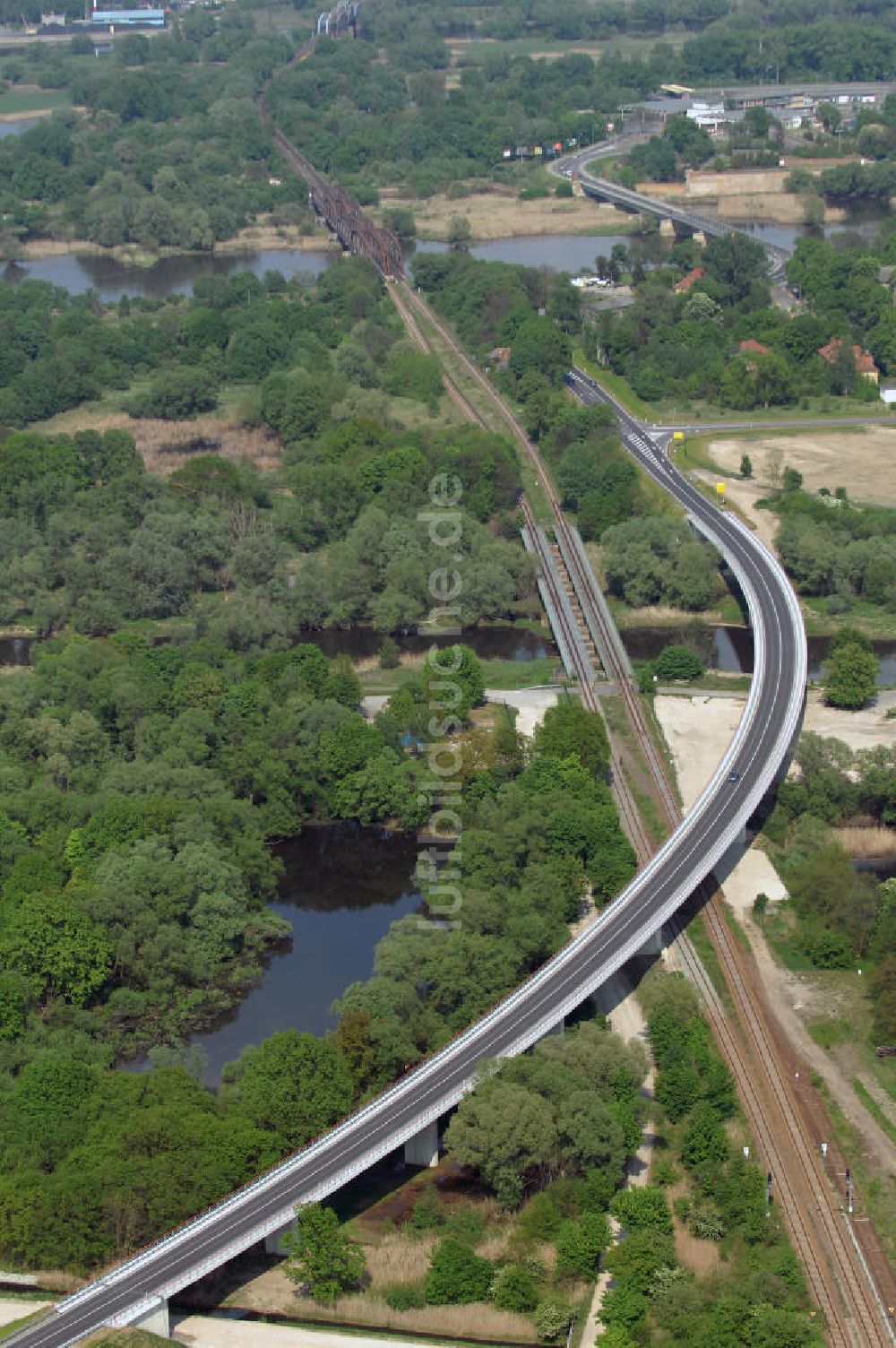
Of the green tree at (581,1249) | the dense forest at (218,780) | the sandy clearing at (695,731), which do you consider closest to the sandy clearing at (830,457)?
the dense forest at (218,780)

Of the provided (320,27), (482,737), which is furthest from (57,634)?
(320,27)

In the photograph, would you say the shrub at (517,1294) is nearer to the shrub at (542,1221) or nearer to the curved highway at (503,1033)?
the shrub at (542,1221)

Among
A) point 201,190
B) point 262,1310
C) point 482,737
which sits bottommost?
point 262,1310

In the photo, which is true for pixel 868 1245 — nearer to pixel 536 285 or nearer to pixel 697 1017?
pixel 697 1017

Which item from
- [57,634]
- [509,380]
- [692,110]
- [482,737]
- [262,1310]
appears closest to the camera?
[262,1310]

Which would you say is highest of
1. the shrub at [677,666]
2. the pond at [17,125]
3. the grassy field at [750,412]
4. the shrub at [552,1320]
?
the pond at [17,125]

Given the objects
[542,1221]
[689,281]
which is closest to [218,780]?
[542,1221]
